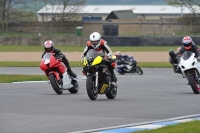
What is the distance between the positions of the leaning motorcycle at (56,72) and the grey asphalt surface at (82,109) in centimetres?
28

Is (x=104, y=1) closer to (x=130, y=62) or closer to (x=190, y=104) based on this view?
(x=130, y=62)

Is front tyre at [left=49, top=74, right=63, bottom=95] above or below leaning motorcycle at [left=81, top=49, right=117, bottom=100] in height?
below

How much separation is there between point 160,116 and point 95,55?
3.94 m

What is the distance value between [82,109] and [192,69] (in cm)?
519

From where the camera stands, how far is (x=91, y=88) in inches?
587

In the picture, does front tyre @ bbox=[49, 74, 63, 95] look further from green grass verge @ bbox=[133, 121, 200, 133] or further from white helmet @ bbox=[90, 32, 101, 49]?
green grass verge @ bbox=[133, 121, 200, 133]

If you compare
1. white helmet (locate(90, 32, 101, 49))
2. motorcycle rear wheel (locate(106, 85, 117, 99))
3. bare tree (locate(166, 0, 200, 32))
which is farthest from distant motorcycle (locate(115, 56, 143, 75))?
bare tree (locate(166, 0, 200, 32))

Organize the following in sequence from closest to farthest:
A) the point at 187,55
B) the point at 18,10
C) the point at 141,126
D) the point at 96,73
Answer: the point at 141,126 → the point at 96,73 → the point at 187,55 → the point at 18,10

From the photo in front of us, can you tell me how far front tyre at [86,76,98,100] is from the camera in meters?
14.8

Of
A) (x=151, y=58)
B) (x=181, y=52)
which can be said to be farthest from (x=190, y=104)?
(x=151, y=58)

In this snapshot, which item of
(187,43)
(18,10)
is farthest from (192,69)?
(18,10)

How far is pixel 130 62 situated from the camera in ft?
99.1

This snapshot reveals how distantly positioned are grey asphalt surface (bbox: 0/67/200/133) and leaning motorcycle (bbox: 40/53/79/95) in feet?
0.92

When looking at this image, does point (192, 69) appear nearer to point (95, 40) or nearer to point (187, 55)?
point (187, 55)
